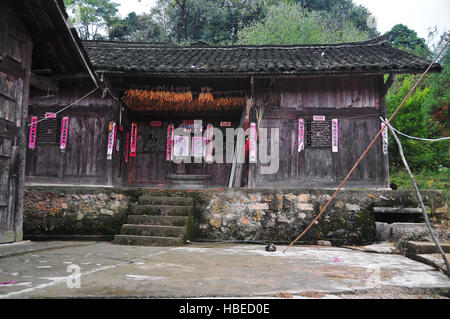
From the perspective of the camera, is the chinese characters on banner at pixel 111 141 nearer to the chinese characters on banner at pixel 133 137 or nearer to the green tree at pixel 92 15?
the chinese characters on banner at pixel 133 137

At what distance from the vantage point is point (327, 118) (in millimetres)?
8602

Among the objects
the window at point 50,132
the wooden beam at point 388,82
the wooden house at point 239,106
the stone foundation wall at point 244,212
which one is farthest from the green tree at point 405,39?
the window at point 50,132

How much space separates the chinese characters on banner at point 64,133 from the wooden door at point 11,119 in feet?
11.1

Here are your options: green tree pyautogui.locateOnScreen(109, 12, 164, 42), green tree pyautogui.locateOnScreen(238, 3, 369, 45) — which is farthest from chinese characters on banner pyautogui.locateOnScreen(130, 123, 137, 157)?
green tree pyautogui.locateOnScreen(109, 12, 164, 42)

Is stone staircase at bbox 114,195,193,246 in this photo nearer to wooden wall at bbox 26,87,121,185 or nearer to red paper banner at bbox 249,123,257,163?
red paper banner at bbox 249,123,257,163

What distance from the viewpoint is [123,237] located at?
6.16 meters

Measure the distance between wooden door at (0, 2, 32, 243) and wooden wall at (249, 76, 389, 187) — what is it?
519cm

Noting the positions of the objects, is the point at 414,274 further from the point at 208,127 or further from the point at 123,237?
the point at 208,127

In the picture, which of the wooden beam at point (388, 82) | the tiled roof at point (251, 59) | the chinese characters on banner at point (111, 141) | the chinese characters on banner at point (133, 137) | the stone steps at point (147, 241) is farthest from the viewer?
the chinese characters on banner at point (133, 137)

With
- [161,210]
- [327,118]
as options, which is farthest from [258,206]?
[327,118]

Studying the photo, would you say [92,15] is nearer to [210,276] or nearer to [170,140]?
[170,140]

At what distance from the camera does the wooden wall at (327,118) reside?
27.5ft
